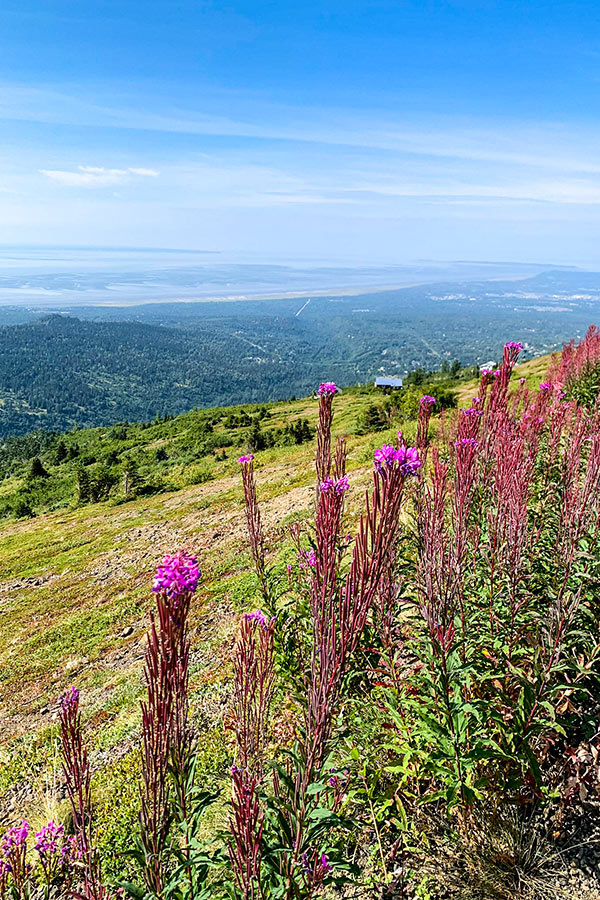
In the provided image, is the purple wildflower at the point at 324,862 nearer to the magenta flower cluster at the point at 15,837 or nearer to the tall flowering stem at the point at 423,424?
the magenta flower cluster at the point at 15,837

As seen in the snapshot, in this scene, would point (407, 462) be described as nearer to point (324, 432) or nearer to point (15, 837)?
point (324, 432)

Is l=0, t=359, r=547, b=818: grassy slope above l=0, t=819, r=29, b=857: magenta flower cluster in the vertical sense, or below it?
below

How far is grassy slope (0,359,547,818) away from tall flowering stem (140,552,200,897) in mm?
3641

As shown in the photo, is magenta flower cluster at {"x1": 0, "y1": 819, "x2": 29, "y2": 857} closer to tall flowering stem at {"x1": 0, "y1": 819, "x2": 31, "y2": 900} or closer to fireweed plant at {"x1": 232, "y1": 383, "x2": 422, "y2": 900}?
tall flowering stem at {"x1": 0, "y1": 819, "x2": 31, "y2": 900}

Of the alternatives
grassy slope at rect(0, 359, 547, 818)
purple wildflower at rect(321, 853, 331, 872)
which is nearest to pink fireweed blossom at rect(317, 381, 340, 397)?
purple wildflower at rect(321, 853, 331, 872)

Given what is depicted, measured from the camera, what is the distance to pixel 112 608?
38.7 feet

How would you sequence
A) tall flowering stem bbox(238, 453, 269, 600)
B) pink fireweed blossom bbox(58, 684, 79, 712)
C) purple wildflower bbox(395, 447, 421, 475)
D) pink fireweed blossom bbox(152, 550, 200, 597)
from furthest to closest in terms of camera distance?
tall flowering stem bbox(238, 453, 269, 600) → pink fireweed blossom bbox(58, 684, 79, 712) → purple wildflower bbox(395, 447, 421, 475) → pink fireweed blossom bbox(152, 550, 200, 597)

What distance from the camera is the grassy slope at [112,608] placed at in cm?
644

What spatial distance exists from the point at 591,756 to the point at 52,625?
12.0 m

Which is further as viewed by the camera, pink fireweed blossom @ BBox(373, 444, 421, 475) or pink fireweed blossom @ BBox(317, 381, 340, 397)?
pink fireweed blossom @ BBox(317, 381, 340, 397)

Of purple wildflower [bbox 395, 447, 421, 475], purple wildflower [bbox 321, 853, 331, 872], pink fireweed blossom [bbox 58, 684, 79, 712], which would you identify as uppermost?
purple wildflower [bbox 395, 447, 421, 475]

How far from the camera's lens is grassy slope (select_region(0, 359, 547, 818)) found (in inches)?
254

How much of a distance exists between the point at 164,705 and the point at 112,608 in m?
11.4

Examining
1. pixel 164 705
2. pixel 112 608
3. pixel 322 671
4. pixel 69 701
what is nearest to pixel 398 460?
pixel 322 671
